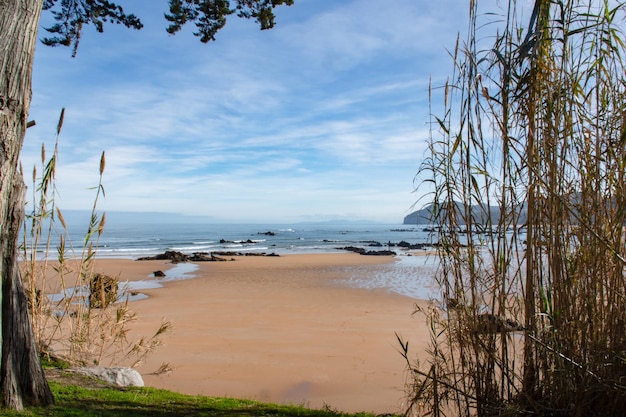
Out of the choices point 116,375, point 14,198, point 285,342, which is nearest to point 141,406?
point 116,375

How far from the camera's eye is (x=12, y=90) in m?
2.77

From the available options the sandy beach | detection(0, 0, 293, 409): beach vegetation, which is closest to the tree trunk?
detection(0, 0, 293, 409): beach vegetation

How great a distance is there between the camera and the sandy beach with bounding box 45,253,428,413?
510 centimetres

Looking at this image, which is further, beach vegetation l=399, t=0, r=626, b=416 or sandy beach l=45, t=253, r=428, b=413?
sandy beach l=45, t=253, r=428, b=413

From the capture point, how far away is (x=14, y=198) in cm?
293

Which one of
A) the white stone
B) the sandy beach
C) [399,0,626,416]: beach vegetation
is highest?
[399,0,626,416]: beach vegetation

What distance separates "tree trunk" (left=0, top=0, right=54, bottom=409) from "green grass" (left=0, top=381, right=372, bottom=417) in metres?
0.21

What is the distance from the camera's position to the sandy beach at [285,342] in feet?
16.7

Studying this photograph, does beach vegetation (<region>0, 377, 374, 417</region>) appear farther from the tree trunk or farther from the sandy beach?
the sandy beach

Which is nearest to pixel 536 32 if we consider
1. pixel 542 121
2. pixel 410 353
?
pixel 542 121

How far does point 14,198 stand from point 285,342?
4965 mm

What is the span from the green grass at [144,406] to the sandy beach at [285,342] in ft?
3.47

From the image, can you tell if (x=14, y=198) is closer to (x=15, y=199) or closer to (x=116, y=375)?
(x=15, y=199)

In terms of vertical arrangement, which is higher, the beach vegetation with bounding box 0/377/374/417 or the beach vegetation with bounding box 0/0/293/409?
the beach vegetation with bounding box 0/0/293/409
